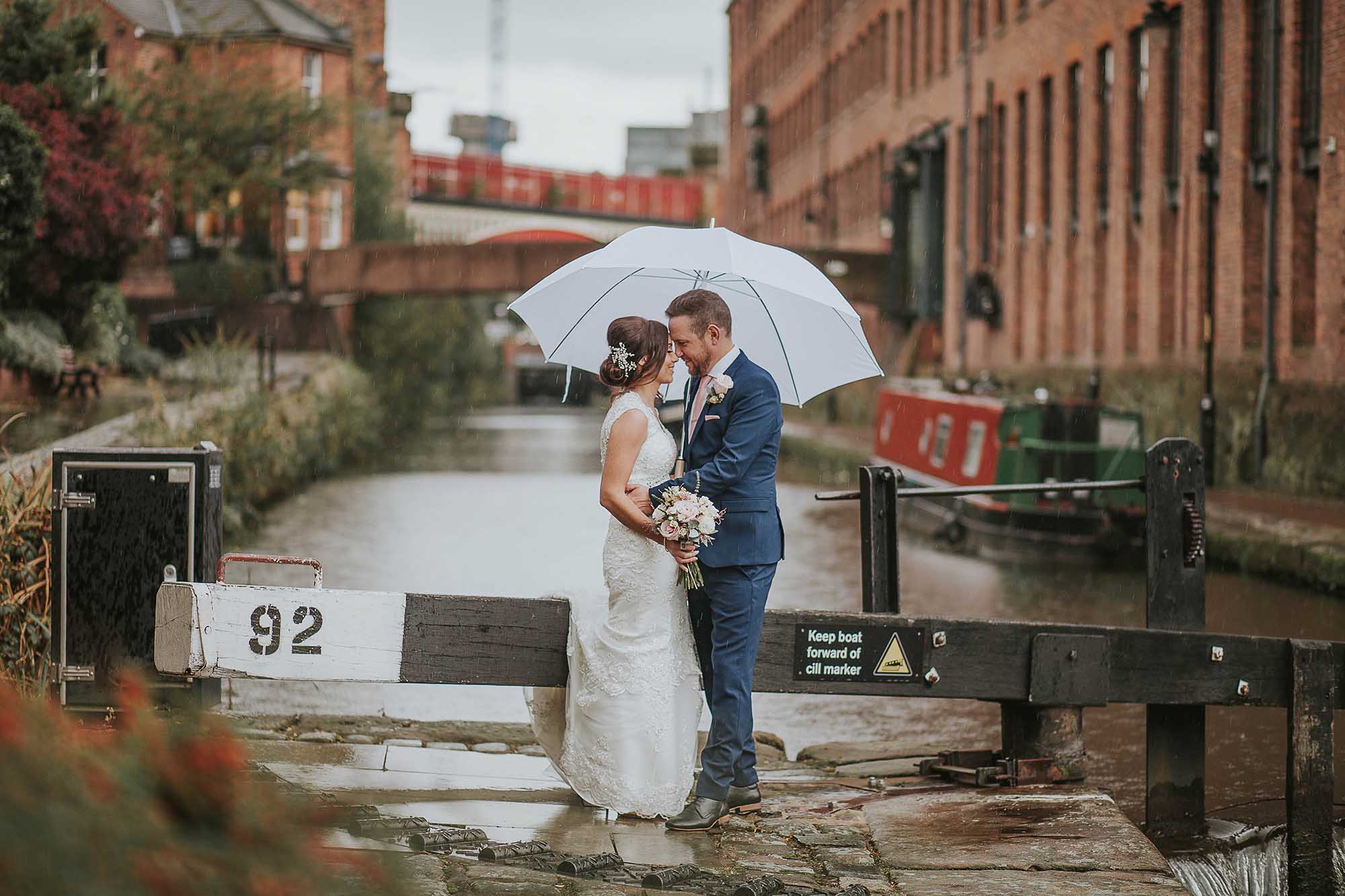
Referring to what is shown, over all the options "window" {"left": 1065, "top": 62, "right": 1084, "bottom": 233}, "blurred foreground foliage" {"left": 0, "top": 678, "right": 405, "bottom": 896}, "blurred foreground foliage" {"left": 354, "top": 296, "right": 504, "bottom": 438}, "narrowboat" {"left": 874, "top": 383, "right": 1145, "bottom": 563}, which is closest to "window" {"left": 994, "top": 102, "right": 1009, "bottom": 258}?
"window" {"left": 1065, "top": 62, "right": 1084, "bottom": 233}

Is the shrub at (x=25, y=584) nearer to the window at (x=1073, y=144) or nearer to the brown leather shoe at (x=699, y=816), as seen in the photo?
the brown leather shoe at (x=699, y=816)

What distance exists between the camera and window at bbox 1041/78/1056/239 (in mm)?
34469

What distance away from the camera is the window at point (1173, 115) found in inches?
1078

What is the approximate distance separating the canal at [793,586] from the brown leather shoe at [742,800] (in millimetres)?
895

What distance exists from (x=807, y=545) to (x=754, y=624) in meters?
→ 14.0

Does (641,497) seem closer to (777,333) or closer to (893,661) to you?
(777,333)

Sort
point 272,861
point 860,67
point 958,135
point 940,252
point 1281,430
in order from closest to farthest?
point 272,861
point 1281,430
point 958,135
point 940,252
point 860,67

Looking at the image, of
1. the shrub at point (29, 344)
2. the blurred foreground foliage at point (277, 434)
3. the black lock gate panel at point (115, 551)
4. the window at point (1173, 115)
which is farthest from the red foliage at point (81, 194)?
the window at point (1173, 115)

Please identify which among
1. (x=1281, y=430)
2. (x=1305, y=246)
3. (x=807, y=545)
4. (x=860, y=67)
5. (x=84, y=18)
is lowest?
(x=807, y=545)

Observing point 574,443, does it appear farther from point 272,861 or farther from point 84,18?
point 272,861

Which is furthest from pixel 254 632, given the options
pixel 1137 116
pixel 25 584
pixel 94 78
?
pixel 1137 116

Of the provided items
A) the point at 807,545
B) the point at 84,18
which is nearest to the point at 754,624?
the point at 807,545

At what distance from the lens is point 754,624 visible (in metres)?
5.52

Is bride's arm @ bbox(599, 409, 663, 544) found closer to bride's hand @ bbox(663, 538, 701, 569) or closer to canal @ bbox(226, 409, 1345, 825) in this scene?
bride's hand @ bbox(663, 538, 701, 569)
